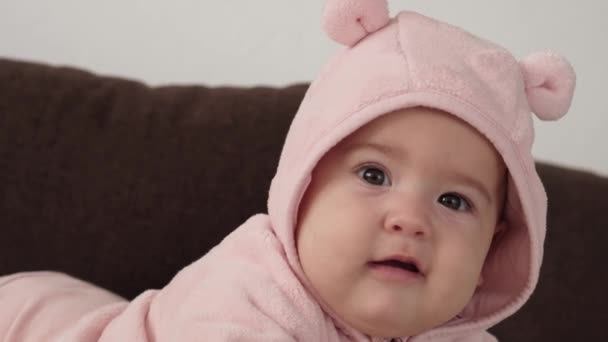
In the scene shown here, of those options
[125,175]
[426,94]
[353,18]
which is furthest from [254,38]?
[426,94]

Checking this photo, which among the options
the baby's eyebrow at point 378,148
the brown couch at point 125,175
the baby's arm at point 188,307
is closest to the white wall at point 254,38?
the brown couch at point 125,175

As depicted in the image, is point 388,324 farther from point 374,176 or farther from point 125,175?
point 125,175

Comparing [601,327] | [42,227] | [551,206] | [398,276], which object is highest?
[398,276]

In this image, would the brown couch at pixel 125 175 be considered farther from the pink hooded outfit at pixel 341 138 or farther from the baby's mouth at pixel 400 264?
the baby's mouth at pixel 400 264

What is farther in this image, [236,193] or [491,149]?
[236,193]

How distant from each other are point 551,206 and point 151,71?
0.78 m

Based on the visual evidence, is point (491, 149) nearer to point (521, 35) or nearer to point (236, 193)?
point (236, 193)

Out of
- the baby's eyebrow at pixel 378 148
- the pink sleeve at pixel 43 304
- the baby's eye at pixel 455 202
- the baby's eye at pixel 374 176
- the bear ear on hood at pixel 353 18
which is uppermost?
the bear ear on hood at pixel 353 18

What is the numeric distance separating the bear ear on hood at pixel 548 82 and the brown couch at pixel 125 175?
0.41 metres

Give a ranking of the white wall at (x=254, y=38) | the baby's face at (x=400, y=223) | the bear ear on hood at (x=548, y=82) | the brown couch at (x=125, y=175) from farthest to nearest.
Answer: the white wall at (x=254, y=38), the brown couch at (x=125, y=175), the bear ear on hood at (x=548, y=82), the baby's face at (x=400, y=223)

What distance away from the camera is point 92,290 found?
107 centimetres

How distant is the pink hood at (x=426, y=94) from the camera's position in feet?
2.53

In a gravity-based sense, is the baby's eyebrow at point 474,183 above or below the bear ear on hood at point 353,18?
below

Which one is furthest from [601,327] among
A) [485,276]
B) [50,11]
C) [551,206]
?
[50,11]
